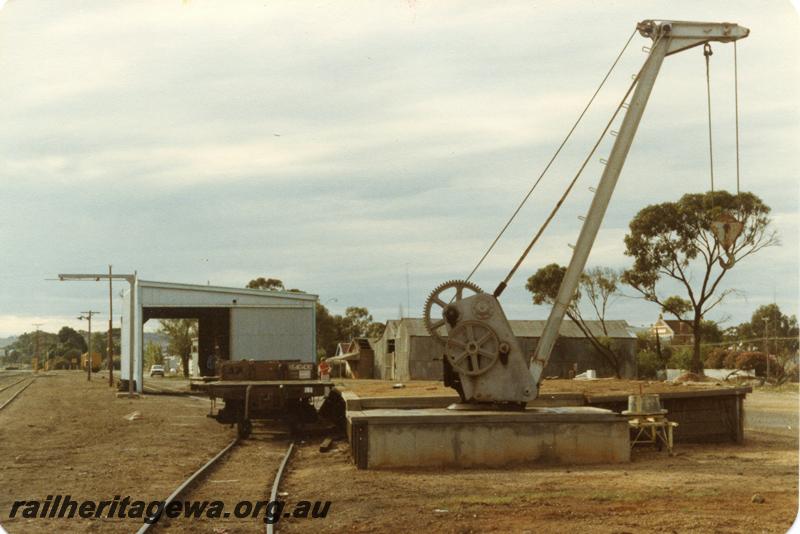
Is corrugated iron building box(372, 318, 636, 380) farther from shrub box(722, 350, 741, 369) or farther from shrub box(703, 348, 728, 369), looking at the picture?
shrub box(703, 348, 728, 369)

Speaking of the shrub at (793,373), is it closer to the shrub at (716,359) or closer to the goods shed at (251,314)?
the shrub at (716,359)

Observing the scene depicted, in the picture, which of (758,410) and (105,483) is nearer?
(105,483)

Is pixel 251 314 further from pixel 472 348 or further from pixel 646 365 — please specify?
pixel 472 348

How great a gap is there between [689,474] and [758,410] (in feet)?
67.2

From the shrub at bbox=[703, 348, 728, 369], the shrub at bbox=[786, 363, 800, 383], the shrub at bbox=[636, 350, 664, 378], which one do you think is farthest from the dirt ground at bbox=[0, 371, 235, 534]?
the shrub at bbox=[703, 348, 728, 369]

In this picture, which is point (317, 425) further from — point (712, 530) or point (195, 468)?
point (712, 530)

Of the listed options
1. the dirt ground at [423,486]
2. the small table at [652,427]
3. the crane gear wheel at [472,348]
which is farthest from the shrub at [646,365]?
the crane gear wheel at [472,348]

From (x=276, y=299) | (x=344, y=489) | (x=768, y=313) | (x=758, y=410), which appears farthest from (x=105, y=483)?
(x=768, y=313)

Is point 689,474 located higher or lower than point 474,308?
lower

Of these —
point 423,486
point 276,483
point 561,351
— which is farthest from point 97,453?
point 561,351

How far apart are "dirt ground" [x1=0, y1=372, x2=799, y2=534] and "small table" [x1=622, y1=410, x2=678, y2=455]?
1.16ft

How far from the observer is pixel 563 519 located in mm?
10211

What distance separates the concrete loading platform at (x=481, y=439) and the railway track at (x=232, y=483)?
58.9 inches

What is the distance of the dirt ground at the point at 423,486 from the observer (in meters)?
10.2
